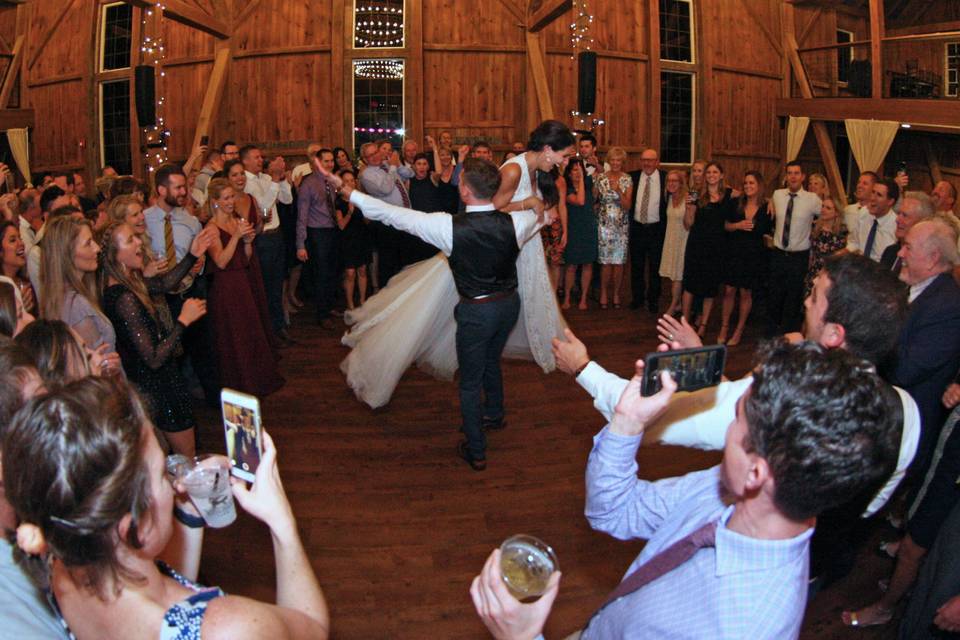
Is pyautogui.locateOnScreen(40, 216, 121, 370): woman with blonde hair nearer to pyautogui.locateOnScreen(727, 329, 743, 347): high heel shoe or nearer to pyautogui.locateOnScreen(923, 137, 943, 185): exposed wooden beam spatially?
pyautogui.locateOnScreen(727, 329, 743, 347): high heel shoe

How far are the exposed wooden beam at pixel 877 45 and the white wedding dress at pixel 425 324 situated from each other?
6.93m

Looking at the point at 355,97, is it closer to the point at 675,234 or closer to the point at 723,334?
the point at 675,234

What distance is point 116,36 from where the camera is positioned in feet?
38.0

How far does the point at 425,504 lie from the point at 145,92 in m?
6.53

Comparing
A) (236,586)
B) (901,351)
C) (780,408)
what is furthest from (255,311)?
(780,408)

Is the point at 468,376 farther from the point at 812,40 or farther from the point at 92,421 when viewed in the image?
the point at 812,40

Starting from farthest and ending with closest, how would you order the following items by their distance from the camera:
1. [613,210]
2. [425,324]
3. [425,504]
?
[613,210] → [425,324] → [425,504]

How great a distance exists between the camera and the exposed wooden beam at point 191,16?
8.62m

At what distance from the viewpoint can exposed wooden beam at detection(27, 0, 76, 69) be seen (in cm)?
1180

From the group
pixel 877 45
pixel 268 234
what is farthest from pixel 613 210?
pixel 877 45

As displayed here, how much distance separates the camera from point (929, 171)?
11383 mm

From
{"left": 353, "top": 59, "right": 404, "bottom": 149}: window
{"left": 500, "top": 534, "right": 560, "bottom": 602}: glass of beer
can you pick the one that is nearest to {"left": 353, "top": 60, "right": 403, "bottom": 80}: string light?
{"left": 353, "top": 59, "right": 404, "bottom": 149}: window

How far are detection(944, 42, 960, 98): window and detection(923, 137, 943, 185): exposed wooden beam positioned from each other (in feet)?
3.87

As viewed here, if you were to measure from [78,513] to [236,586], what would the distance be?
81.0 inches
